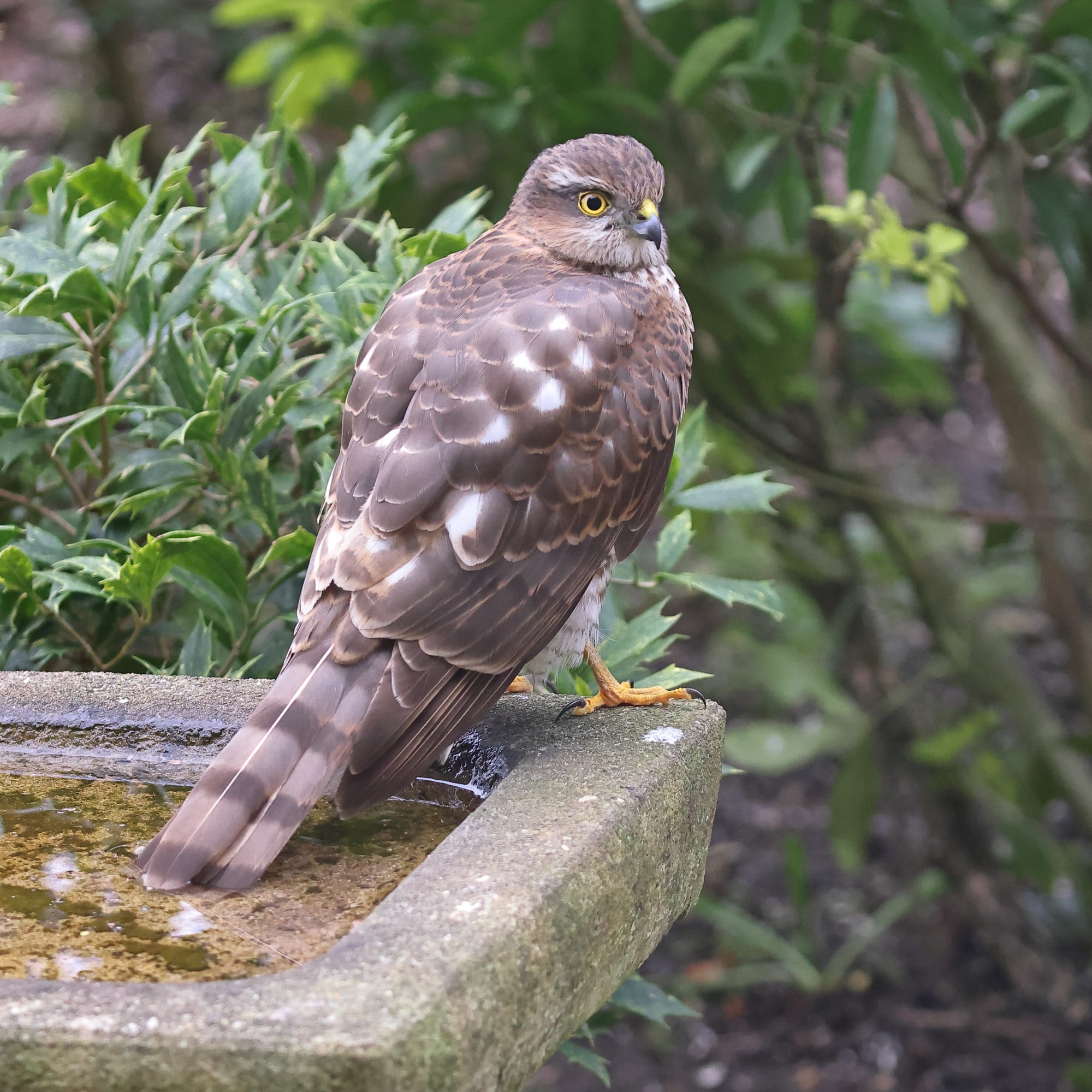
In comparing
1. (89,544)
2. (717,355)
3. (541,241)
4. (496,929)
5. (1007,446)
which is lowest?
(1007,446)

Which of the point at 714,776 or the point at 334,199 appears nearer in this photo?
the point at 714,776

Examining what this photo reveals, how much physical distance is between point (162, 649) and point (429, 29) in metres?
2.41

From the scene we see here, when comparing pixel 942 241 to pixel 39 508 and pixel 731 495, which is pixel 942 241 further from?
pixel 39 508

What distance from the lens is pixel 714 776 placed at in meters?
2.20

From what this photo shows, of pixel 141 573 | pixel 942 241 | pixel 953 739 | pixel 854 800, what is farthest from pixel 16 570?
pixel 854 800

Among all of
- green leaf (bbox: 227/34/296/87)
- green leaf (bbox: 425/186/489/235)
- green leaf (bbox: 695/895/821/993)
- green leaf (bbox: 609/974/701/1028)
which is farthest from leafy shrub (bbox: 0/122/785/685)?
green leaf (bbox: 695/895/821/993)

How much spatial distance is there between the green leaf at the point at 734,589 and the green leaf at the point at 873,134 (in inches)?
45.4

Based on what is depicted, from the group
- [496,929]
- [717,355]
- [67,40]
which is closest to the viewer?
[496,929]

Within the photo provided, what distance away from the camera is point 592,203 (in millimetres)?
2969

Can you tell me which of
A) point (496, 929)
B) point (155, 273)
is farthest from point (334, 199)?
point (496, 929)

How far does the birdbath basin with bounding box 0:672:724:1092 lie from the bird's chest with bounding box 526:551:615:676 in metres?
0.09

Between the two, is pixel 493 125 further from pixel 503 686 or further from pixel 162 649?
pixel 503 686

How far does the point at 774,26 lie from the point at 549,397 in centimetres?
134

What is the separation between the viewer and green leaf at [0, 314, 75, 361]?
2.65 meters
